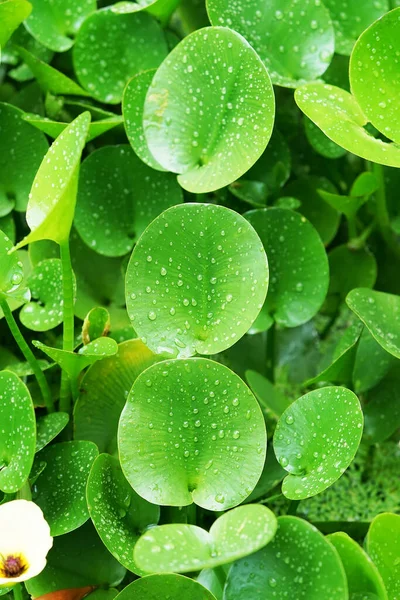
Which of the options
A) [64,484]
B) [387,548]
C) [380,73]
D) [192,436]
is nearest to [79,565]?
[64,484]

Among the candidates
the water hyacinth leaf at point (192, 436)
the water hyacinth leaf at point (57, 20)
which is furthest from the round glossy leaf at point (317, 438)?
the water hyacinth leaf at point (57, 20)

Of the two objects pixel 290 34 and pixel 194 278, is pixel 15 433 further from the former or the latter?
pixel 290 34

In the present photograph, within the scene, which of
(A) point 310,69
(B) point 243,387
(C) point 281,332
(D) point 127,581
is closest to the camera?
(B) point 243,387

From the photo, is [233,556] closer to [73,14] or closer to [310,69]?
[310,69]

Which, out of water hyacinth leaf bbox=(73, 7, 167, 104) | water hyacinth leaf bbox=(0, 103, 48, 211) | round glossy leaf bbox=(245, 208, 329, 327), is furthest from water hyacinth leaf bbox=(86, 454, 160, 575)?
water hyacinth leaf bbox=(73, 7, 167, 104)

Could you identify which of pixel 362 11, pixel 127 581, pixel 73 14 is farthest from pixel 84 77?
pixel 127 581

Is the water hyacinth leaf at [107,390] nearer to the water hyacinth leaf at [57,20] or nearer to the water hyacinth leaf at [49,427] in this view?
the water hyacinth leaf at [49,427]
